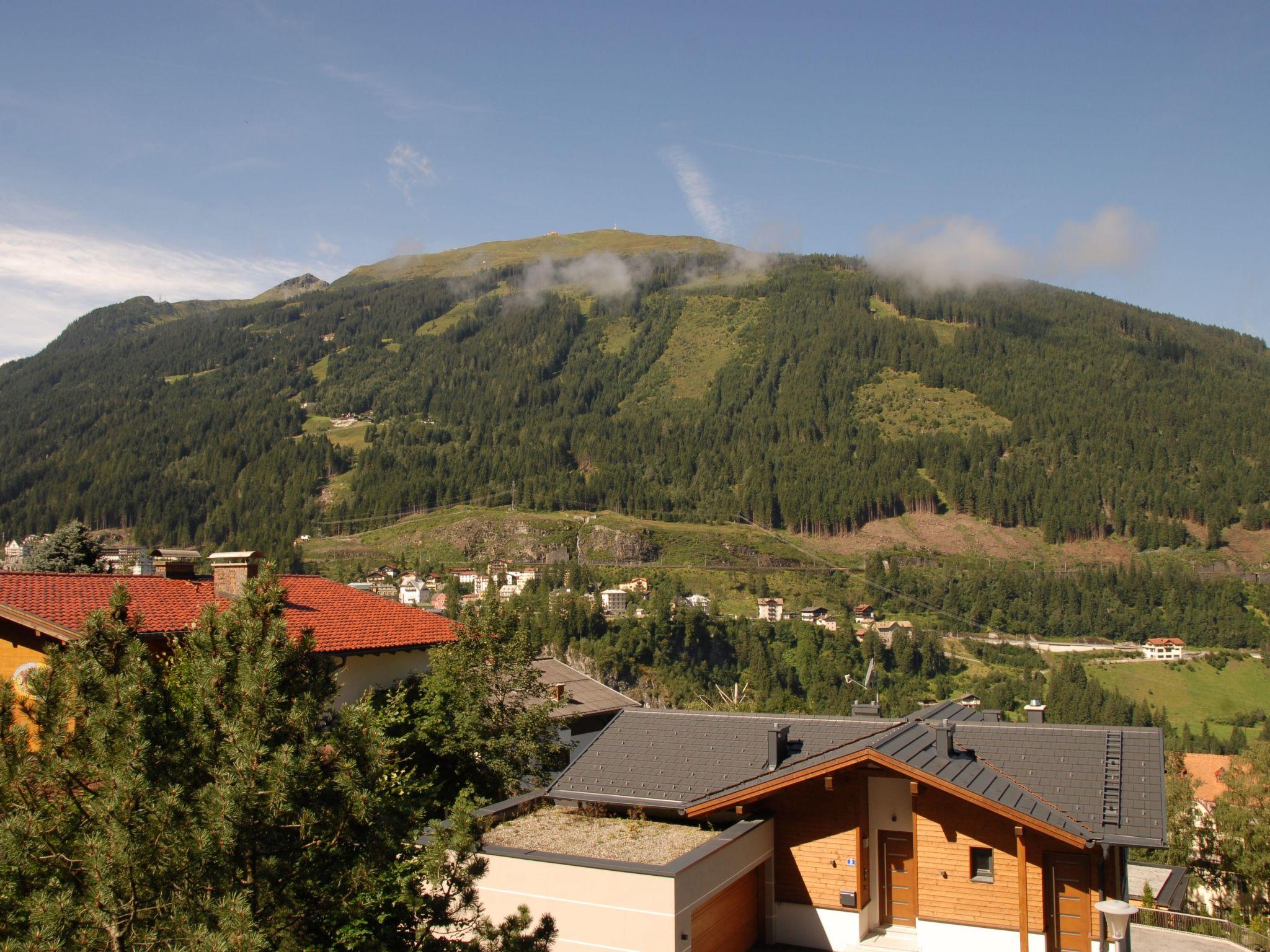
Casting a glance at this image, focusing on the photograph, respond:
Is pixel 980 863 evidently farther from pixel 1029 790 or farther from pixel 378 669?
pixel 378 669

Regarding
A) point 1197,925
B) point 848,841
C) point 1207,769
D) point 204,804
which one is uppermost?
point 204,804

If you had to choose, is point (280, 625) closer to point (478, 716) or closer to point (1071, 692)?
point (478, 716)

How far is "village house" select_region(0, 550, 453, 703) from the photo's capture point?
1681 centimetres

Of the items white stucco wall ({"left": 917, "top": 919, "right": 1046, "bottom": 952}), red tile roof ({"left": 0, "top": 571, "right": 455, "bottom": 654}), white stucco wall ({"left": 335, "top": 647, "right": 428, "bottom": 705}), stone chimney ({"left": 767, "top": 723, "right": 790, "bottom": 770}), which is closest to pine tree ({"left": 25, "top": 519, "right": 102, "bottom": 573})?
red tile roof ({"left": 0, "top": 571, "right": 455, "bottom": 654})

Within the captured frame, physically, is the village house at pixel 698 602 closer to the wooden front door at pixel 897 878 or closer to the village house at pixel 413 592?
the village house at pixel 413 592

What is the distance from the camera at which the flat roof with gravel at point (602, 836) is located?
43.8ft

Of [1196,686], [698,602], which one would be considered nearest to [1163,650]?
[1196,686]

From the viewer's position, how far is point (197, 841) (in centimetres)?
647

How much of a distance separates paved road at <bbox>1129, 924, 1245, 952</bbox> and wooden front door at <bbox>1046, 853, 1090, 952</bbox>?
16.4 feet

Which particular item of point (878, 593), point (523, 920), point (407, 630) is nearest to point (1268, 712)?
point (878, 593)

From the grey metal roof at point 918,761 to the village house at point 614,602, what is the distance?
104 metres

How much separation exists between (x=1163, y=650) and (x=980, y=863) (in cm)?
14258

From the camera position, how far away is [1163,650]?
137 meters

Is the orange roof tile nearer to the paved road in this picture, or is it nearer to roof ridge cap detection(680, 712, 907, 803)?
the paved road
